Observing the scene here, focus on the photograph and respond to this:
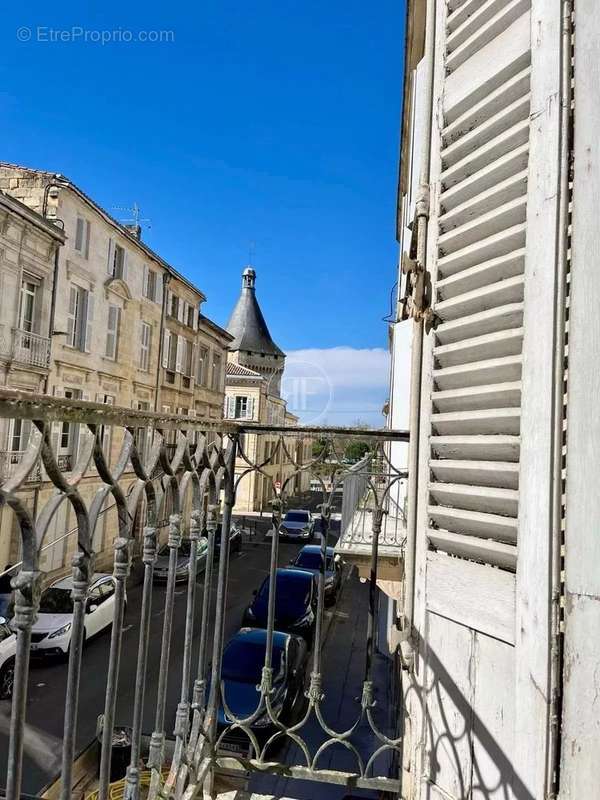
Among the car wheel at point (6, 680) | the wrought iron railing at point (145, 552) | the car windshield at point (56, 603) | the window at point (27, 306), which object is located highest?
the window at point (27, 306)

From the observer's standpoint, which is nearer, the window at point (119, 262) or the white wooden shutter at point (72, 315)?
the white wooden shutter at point (72, 315)

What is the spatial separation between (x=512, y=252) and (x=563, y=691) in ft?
4.34

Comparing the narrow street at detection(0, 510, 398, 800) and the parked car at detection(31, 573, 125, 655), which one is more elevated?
the parked car at detection(31, 573, 125, 655)

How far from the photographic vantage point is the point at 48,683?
27.7 ft

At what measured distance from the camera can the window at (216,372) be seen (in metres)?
23.5

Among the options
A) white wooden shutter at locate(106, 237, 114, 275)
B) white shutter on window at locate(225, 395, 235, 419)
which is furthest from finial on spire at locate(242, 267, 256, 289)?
white wooden shutter at locate(106, 237, 114, 275)

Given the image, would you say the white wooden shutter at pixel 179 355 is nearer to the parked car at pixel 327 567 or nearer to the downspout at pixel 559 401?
the parked car at pixel 327 567

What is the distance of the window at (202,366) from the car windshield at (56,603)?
514 inches

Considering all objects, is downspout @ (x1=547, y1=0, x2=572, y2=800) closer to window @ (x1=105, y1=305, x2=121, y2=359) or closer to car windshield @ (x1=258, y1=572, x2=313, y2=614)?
car windshield @ (x1=258, y1=572, x2=313, y2=614)

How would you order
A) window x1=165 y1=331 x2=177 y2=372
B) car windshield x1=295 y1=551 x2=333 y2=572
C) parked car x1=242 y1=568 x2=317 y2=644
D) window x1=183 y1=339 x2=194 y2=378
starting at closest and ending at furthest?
parked car x1=242 y1=568 x2=317 y2=644 < car windshield x1=295 y1=551 x2=333 y2=572 < window x1=165 y1=331 x2=177 y2=372 < window x1=183 y1=339 x2=194 y2=378

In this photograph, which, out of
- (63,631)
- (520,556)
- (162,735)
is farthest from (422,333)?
(63,631)

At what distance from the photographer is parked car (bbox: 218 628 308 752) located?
6000 millimetres

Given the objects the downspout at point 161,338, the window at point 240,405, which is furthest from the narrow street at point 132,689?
the window at point 240,405

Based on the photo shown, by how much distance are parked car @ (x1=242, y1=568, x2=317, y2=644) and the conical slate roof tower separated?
116 feet
